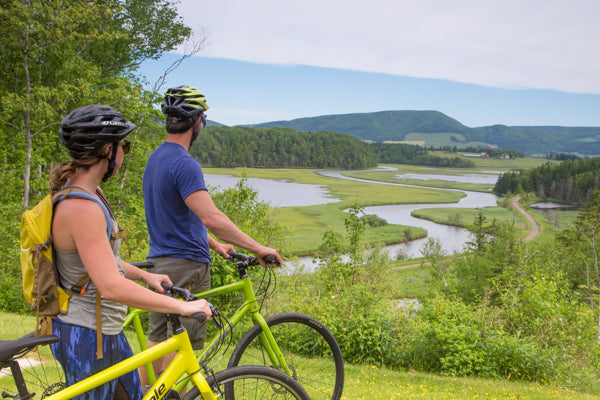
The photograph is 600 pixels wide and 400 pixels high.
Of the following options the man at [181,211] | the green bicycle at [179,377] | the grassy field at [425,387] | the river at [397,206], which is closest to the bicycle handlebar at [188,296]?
the green bicycle at [179,377]

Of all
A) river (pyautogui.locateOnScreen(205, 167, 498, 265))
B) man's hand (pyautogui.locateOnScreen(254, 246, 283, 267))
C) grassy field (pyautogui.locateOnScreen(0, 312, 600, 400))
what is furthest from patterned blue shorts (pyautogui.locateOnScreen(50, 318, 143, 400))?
river (pyautogui.locateOnScreen(205, 167, 498, 265))

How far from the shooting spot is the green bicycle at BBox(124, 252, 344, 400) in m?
3.14

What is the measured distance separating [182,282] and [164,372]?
884mm

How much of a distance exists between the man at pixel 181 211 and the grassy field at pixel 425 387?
2.48 m

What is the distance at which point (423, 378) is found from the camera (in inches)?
258

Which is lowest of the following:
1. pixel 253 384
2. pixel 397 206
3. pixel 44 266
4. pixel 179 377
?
pixel 397 206

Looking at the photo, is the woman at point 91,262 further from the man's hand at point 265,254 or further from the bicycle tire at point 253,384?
the man's hand at point 265,254

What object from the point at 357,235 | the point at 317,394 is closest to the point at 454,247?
the point at 357,235

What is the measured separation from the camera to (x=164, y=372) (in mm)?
2201

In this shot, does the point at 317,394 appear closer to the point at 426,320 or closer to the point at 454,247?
the point at 426,320

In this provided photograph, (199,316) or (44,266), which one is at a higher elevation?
(44,266)

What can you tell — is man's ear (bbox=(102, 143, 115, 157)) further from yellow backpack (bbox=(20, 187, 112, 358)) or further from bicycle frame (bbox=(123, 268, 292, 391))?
bicycle frame (bbox=(123, 268, 292, 391))

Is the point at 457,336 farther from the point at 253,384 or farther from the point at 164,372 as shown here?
the point at 164,372

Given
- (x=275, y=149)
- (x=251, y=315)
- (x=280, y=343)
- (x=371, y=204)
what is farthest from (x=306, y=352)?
(x=275, y=149)
